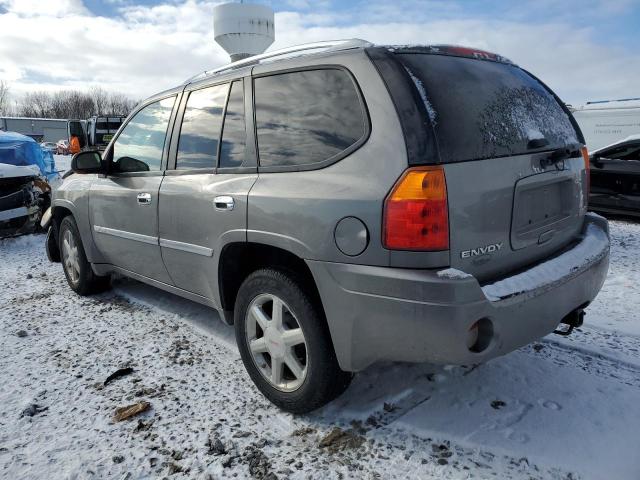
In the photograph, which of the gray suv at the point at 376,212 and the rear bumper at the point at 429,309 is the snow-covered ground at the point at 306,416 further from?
the rear bumper at the point at 429,309

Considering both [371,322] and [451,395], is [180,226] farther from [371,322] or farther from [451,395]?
[451,395]

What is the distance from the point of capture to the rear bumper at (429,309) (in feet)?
6.28

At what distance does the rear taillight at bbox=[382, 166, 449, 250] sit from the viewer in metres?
1.93

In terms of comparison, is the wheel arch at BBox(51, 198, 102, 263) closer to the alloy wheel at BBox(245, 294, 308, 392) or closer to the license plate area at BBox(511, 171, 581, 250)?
the alloy wheel at BBox(245, 294, 308, 392)

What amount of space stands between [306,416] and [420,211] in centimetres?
130

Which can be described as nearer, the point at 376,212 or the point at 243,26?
the point at 376,212

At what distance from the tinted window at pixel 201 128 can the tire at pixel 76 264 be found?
72.5 inches

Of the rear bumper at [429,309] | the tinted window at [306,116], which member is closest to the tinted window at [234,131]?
the tinted window at [306,116]

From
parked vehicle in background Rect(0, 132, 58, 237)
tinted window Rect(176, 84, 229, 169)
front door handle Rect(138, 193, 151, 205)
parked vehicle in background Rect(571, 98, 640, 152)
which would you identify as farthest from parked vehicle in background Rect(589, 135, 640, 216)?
parked vehicle in background Rect(0, 132, 58, 237)

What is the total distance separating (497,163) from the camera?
2.15 m

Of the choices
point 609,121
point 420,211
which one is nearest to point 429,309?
point 420,211

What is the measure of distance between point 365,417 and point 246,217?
1219mm

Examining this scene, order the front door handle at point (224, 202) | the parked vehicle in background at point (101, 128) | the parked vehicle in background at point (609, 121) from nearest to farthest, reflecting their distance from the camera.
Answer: the front door handle at point (224, 202), the parked vehicle in background at point (609, 121), the parked vehicle in background at point (101, 128)

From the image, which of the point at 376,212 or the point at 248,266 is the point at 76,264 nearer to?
the point at 248,266
